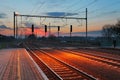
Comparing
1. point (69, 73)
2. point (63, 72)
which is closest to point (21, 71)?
point (63, 72)

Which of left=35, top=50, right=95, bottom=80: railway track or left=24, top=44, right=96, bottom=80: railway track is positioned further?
left=24, top=44, right=96, bottom=80: railway track

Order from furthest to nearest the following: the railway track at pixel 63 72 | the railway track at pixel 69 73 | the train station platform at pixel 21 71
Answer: the railway track at pixel 63 72 → the railway track at pixel 69 73 → the train station platform at pixel 21 71

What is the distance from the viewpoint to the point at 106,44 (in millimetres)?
67250

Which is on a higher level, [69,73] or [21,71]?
[21,71]

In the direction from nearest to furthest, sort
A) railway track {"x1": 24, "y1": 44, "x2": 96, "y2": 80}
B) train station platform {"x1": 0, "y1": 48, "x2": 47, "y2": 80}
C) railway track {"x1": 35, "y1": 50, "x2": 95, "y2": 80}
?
train station platform {"x1": 0, "y1": 48, "x2": 47, "y2": 80}
railway track {"x1": 35, "y1": 50, "x2": 95, "y2": 80}
railway track {"x1": 24, "y1": 44, "x2": 96, "y2": 80}

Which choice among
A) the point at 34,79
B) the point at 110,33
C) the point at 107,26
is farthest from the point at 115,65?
the point at 107,26


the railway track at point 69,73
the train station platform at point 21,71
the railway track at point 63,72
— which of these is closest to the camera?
the train station platform at point 21,71

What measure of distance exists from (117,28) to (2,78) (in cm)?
12172

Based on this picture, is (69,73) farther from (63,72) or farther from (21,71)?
(21,71)

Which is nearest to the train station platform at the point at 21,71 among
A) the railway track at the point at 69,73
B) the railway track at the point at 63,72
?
the railway track at the point at 63,72

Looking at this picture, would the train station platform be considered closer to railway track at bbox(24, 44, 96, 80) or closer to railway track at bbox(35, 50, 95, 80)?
railway track at bbox(24, 44, 96, 80)

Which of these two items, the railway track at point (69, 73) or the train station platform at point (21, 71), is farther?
the railway track at point (69, 73)

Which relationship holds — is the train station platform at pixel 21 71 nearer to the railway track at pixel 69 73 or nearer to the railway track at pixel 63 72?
the railway track at pixel 63 72

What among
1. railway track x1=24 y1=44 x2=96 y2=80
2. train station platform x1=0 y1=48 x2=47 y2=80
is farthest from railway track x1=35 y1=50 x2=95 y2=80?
train station platform x1=0 y1=48 x2=47 y2=80
